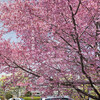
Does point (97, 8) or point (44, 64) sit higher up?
point (97, 8)

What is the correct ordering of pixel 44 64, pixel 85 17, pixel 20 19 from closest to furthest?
pixel 20 19 < pixel 85 17 < pixel 44 64

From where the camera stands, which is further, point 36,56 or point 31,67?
point 31,67

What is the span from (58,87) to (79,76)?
3.64 feet

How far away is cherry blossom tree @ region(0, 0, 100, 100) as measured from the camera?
357cm

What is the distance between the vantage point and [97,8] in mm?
3418

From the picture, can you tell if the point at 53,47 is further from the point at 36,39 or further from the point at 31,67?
the point at 31,67

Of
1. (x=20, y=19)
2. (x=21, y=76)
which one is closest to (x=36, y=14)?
(x=20, y=19)

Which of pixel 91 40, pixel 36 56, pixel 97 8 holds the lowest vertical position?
pixel 36 56

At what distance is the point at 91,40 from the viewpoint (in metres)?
4.23

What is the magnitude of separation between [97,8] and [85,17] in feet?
3.19

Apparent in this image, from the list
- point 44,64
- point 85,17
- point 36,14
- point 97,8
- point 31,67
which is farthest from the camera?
point 31,67

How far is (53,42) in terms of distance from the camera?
15.0ft

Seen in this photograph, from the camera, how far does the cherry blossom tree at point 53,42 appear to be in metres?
3.57

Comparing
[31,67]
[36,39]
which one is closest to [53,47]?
[36,39]
